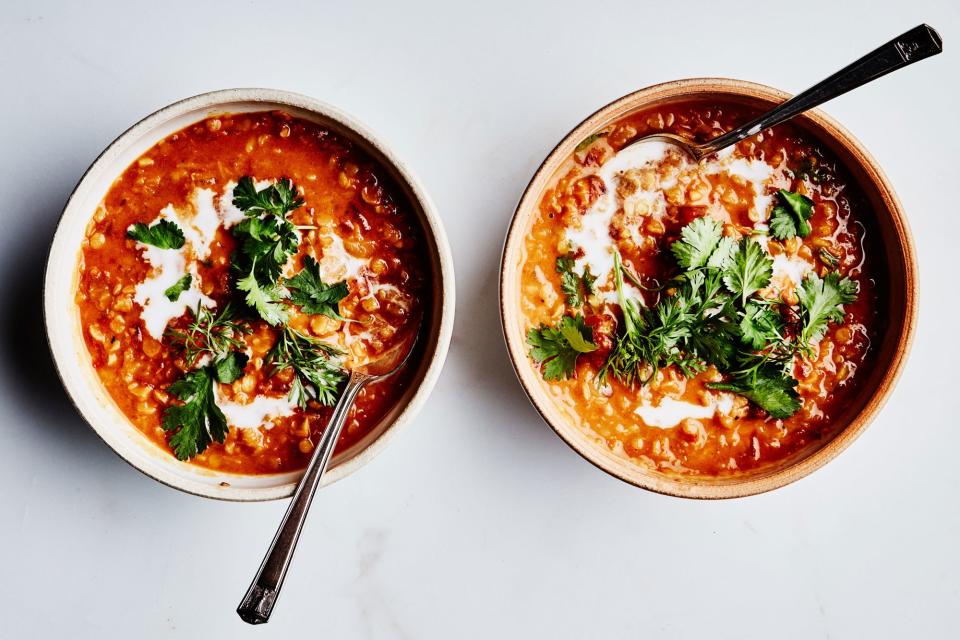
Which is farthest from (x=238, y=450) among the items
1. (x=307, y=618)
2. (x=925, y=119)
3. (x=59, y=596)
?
(x=925, y=119)

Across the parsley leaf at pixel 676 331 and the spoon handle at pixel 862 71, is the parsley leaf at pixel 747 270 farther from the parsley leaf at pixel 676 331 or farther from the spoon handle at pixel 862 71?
the spoon handle at pixel 862 71

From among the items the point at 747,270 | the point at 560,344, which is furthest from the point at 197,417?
the point at 747,270

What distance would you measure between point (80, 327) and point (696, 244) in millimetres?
2081

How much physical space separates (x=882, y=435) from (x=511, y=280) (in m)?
1.66

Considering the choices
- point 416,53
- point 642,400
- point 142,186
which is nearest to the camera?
point 142,186

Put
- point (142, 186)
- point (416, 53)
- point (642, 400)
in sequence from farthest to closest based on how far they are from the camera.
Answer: point (416, 53) → point (642, 400) → point (142, 186)

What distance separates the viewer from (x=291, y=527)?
2.12 m

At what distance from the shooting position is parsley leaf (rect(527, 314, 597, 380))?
2.42m

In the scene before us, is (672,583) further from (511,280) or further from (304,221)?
(304,221)

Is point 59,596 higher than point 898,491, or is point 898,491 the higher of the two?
point 59,596

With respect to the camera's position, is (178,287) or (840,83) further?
(178,287)

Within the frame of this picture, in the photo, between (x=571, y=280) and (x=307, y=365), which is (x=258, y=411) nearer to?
(x=307, y=365)

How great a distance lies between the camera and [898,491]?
9.27 feet

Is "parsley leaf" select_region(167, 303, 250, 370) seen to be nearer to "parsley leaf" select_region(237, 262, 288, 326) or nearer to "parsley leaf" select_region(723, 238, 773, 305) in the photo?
"parsley leaf" select_region(237, 262, 288, 326)
